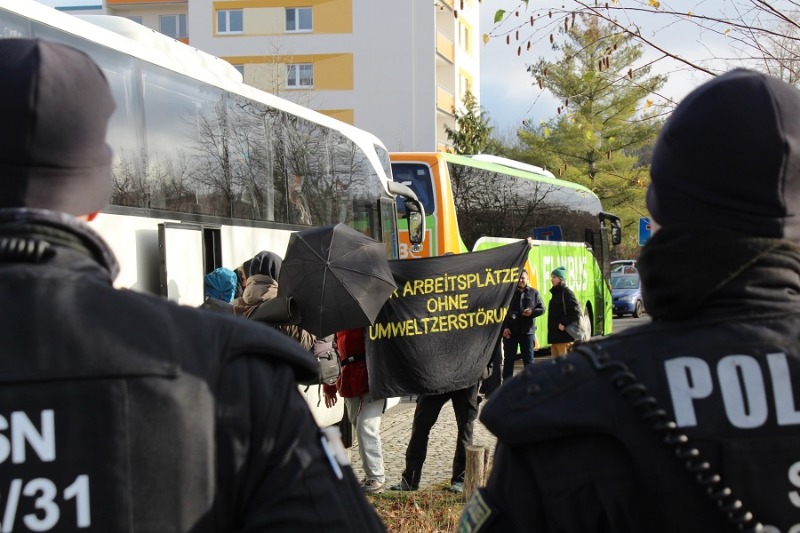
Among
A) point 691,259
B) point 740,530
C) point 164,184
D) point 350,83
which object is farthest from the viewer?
point 350,83

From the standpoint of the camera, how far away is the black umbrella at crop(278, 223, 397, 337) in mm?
7285

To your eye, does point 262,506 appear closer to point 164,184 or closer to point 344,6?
point 164,184

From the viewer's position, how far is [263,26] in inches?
1750

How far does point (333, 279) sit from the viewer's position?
752 centimetres

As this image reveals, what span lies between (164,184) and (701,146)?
7677 mm

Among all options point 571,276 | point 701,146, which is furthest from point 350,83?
point 701,146

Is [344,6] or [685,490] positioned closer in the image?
[685,490]

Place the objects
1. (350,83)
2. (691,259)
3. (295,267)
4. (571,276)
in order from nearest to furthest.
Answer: (691,259) → (295,267) → (571,276) → (350,83)

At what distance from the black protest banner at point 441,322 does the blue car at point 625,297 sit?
26437mm

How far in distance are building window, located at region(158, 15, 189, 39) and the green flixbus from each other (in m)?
33.5

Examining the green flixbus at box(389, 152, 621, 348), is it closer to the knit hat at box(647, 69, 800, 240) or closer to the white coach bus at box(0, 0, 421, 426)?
the white coach bus at box(0, 0, 421, 426)

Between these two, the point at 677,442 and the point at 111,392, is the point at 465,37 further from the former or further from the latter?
the point at 111,392

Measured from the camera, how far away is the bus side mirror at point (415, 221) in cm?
1500

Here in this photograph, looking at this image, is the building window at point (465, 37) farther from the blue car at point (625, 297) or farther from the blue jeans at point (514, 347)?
the blue jeans at point (514, 347)
